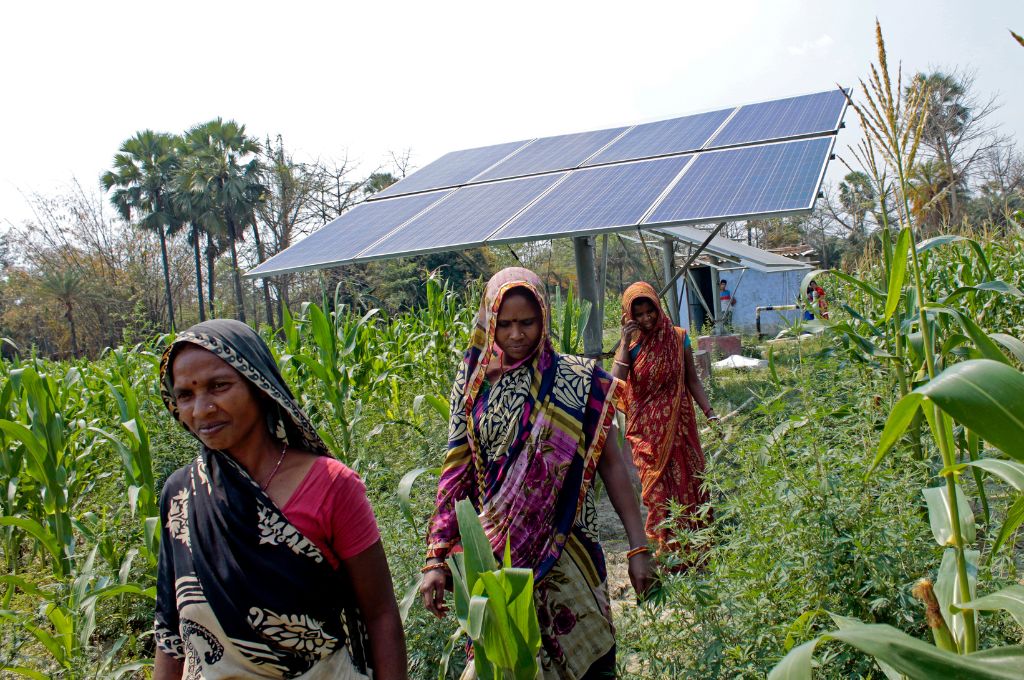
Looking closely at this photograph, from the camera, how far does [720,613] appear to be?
2326mm

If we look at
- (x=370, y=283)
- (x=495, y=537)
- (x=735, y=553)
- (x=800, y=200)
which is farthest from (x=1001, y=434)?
(x=370, y=283)

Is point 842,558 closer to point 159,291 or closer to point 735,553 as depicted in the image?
point 735,553

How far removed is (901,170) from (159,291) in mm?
34139

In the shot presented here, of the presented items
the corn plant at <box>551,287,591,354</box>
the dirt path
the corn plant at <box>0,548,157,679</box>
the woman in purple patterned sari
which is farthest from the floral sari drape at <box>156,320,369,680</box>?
the corn plant at <box>551,287,591,354</box>

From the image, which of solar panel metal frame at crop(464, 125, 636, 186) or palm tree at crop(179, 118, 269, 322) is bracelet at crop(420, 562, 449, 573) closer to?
solar panel metal frame at crop(464, 125, 636, 186)

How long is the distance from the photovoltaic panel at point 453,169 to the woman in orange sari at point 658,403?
4.81m

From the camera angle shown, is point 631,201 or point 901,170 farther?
point 631,201

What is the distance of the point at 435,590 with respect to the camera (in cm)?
251

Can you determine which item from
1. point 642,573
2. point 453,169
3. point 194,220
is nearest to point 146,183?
point 194,220

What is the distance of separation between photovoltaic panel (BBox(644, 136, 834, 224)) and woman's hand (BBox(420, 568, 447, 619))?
3708 millimetres

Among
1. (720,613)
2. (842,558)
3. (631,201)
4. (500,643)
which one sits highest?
(631,201)

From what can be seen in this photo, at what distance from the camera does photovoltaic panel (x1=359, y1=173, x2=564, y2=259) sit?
267 inches

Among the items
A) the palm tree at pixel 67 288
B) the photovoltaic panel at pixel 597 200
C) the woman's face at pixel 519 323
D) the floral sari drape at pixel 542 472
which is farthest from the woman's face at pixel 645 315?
the palm tree at pixel 67 288

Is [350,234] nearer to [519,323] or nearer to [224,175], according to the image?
[519,323]
